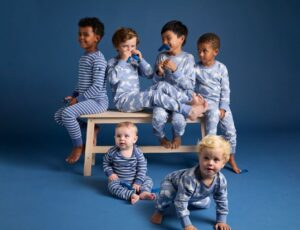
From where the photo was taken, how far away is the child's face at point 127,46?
375cm

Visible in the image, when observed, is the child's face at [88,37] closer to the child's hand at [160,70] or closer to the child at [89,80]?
the child at [89,80]

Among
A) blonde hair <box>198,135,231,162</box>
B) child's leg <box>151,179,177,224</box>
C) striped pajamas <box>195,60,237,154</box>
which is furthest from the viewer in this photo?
striped pajamas <box>195,60,237,154</box>

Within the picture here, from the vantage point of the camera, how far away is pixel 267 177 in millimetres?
3639

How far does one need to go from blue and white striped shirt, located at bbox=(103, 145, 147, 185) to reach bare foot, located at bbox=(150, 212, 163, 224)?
456 millimetres

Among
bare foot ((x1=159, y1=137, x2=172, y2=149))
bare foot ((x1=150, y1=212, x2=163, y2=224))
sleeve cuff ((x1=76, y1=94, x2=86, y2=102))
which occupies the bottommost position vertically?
bare foot ((x1=150, y1=212, x2=163, y2=224))

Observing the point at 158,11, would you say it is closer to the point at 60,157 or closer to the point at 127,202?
the point at 60,157

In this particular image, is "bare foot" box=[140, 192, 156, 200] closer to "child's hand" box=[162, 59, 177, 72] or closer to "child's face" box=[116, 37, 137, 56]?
"child's hand" box=[162, 59, 177, 72]

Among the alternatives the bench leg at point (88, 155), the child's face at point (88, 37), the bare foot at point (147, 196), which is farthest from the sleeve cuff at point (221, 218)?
the child's face at point (88, 37)

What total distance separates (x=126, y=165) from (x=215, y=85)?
102 cm

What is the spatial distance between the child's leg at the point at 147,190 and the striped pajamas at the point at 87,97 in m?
0.73

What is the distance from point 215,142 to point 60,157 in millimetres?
1762

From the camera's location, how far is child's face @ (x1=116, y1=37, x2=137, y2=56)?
148 inches

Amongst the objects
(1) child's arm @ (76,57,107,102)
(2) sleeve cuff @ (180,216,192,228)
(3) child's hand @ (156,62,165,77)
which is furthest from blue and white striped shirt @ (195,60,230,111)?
(2) sleeve cuff @ (180,216,192,228)

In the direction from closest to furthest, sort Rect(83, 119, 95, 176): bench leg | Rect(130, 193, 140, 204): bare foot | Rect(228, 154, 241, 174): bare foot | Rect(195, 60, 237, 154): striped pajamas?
Rect(130, 193, 140, 204): bare foot, Rect(83, 119, 95, 176): bench leg, Rect(228, 154, 241, 174): bare foot, Rect(195, 60, 237, 154): striped pajamas
